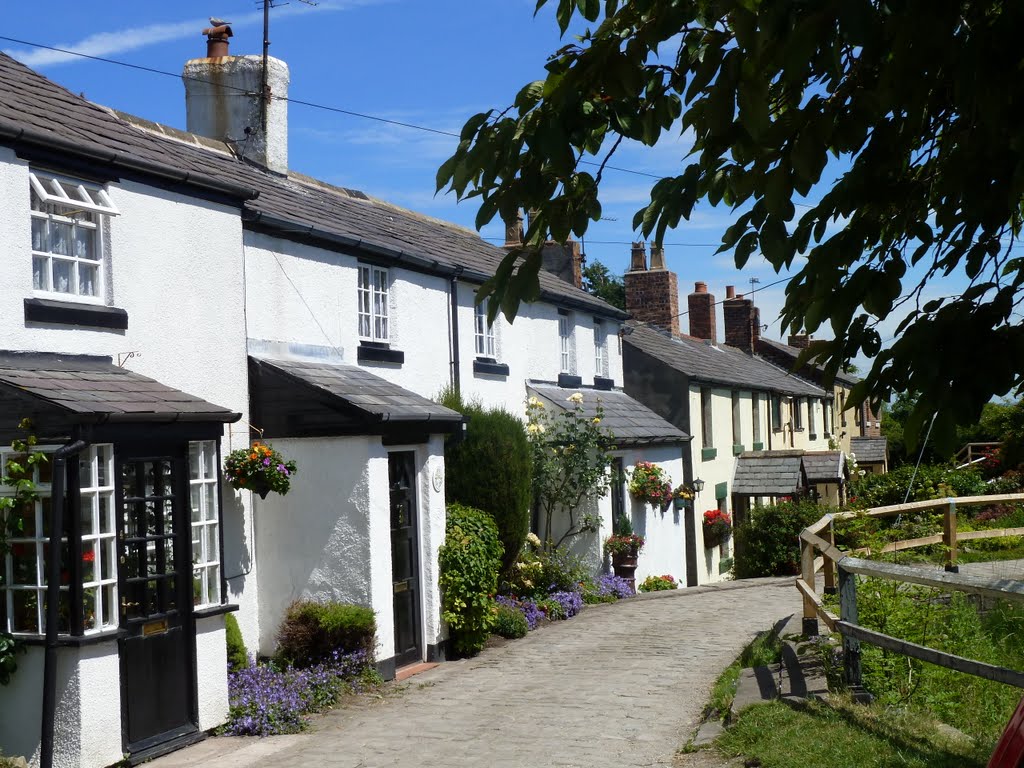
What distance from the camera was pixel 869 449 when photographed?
165ft

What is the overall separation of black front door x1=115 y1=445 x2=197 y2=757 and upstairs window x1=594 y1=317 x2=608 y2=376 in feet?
50.1

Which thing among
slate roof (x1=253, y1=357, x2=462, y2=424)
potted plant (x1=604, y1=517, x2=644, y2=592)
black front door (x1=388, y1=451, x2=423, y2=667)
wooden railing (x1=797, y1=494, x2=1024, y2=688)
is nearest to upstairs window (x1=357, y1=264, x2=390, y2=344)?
slate roof (x1=253, y1=357, x2=462, y2=424)

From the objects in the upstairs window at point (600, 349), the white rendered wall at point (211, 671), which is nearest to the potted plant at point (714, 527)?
the upstairs window at point (600, 349)

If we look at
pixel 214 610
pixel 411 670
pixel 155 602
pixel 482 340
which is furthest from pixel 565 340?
pixel 155 602

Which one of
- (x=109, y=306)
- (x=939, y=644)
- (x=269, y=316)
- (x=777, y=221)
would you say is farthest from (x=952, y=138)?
(x=269, y=316)

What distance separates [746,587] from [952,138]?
18.0 meters

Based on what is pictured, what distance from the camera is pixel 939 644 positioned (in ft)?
27.8

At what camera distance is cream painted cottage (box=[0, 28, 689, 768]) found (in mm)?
8617

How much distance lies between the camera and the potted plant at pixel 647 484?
21953mm

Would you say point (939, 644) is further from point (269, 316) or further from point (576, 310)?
point (576, 310)

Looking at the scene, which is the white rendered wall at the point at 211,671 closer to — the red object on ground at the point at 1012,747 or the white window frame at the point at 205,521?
the white window frame at the point at 205,521

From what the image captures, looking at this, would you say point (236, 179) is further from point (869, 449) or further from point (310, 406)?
point (869, 449)

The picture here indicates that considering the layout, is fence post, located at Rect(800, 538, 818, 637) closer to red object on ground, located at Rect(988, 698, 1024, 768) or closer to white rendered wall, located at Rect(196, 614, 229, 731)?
white rendered wall, located at Rect(196, 614, 229, 731)

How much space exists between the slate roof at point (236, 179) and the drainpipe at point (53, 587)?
108 inches
